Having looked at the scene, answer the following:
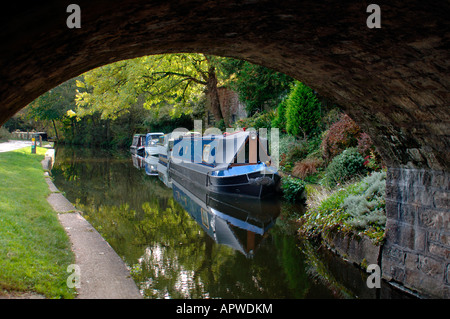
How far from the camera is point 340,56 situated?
A: 10.0 ft

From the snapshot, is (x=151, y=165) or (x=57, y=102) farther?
(x=57, y=102)

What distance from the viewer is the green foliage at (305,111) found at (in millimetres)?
12336

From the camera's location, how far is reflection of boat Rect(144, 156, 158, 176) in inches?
703

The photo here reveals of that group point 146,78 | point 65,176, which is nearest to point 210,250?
point 65,176

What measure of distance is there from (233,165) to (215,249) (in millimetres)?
4692

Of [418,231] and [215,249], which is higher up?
[418,231]

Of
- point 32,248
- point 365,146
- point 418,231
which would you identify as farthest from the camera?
point 365,146

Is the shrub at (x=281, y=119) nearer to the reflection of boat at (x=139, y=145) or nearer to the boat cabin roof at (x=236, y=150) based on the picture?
the boat cabin roof at (x=236, y=150)

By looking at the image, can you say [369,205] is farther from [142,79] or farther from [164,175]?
[142,79]

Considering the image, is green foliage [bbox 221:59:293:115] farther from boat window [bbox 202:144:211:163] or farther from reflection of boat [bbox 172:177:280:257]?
reflection of boat [bbox 172:177:280:257]

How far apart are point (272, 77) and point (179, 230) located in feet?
34.0

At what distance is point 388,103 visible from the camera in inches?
142

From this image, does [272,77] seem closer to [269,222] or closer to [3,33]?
[269,222]

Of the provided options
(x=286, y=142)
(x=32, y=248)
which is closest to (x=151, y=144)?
(x=286, y=142)
